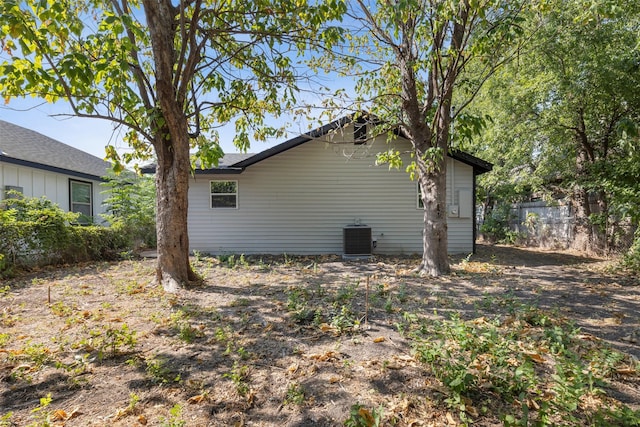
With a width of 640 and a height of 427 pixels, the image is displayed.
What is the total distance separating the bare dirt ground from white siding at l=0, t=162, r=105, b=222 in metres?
4.15

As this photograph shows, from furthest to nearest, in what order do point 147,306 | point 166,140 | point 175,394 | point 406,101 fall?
point 406,101 → point 166,140 → point 147,306 → point 175,394

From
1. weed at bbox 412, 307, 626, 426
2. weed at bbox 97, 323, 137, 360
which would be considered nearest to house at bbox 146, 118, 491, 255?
weed at bbox 412, 307, 626, 426

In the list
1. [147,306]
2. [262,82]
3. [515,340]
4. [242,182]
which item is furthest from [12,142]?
[515,340]

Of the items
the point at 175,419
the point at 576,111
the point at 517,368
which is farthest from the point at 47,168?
the point at 576,111

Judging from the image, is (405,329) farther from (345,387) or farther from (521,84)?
(521,84)

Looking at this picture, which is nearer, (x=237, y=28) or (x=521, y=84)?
(x=237, y=28)

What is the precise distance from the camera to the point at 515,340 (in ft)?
10.1

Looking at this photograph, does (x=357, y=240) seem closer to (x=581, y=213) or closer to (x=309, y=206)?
(x=309, y=206)

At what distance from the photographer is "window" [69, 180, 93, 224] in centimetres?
1114

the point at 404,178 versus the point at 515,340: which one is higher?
the point at 404,178

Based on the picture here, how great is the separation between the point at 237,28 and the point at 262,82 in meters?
1.04

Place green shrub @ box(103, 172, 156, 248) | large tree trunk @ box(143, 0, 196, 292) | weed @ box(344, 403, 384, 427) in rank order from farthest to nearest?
green shrub @ box(103, 172, 156, 248) < large tree trunk @ box(143, 0, 196, 292) < weed @ box(344, 403, 384, 427)

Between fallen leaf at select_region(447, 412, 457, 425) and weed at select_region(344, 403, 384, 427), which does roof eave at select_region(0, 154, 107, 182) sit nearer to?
weed at select_region(344, 403, 384, 427)

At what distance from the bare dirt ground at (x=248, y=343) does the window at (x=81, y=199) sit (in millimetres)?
5838
